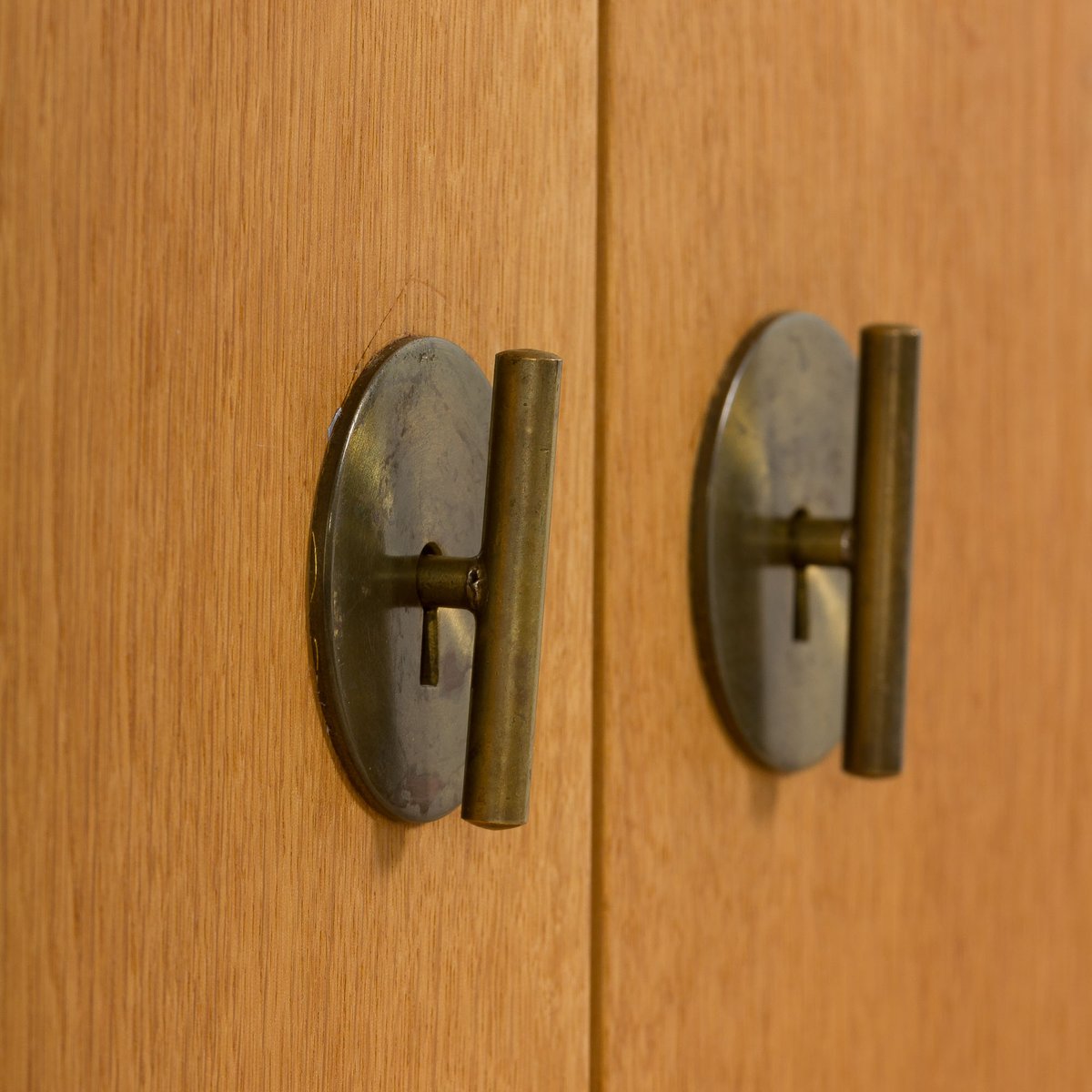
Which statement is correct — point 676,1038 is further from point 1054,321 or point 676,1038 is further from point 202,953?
point 1054,321

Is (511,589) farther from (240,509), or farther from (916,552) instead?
(916,552)

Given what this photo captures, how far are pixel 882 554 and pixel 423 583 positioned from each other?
120 mm

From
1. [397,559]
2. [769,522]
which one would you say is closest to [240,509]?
[397,559]

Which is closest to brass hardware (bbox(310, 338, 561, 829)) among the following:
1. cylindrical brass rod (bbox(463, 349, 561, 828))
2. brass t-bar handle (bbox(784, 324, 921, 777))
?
cylindrical brass rod (bbox(463, 349, 561, 828))

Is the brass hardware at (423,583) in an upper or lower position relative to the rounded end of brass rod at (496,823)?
upper

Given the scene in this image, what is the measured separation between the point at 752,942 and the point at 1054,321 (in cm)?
23

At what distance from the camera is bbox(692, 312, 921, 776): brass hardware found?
311 millimetres

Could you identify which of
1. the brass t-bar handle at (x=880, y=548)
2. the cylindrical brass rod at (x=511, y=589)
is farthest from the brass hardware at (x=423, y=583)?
the brass t-bar handle at (x=880, y=548)

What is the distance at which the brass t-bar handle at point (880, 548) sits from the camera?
312 mm

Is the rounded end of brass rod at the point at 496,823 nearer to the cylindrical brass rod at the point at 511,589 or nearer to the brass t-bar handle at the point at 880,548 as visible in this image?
the cylindrical brass rod at the point at 511,589

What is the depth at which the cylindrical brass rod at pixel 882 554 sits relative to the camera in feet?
1.03

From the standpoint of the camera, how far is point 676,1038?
313mm

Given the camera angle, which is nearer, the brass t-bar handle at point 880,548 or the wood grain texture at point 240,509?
the wood grain texture at point 240,509

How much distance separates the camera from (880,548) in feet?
1.03
